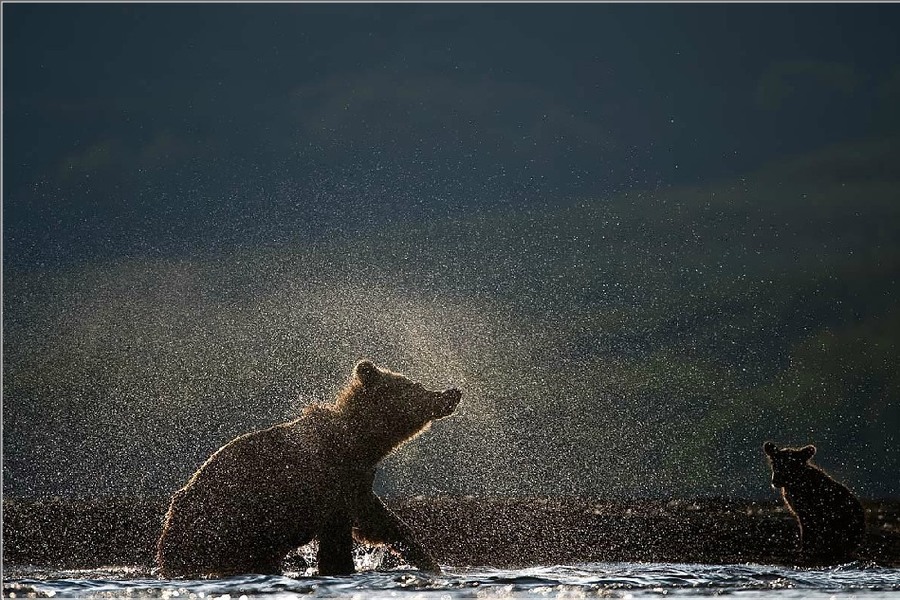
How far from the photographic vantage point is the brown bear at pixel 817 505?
43.1 feet

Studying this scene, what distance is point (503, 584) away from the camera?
11.4m

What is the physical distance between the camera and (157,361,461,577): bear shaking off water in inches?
441

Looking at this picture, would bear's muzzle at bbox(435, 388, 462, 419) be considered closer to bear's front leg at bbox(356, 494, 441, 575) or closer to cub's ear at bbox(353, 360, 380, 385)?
cub's ear at bbox(353, 360, 380, 385)

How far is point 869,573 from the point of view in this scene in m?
12.4

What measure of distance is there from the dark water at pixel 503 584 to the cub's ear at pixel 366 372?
185 cm

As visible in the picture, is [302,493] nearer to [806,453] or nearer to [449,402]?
[449,402]

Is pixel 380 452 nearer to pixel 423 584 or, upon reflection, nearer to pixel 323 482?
pixel 323 482

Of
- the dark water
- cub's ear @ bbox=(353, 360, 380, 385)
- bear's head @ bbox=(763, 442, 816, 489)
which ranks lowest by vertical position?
the dark water

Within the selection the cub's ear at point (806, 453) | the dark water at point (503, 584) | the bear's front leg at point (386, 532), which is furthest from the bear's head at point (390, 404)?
the cub's ear at point (806, 453)

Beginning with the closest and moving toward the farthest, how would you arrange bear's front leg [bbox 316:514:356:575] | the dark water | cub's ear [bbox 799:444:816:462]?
the dark water, bear's front leg [bbox 316:514:356:575], cub's ear [bbox 799:444:816:462]

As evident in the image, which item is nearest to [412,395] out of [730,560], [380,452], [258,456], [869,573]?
[380,452]

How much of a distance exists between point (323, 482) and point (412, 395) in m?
1.29

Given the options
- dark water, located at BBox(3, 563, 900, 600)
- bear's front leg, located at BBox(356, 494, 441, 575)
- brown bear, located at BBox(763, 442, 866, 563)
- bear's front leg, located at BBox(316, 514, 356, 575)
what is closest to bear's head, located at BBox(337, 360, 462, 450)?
bear's front leg, located at BBox(356, 494, 441, 575)

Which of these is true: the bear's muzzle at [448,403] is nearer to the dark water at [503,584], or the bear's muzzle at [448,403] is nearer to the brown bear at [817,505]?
the dark water at [503,584]
